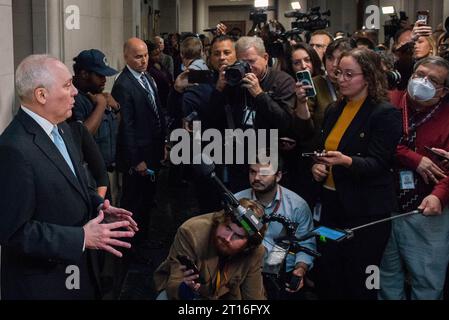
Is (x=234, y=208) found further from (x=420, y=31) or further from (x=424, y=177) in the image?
(x=420, y=31)

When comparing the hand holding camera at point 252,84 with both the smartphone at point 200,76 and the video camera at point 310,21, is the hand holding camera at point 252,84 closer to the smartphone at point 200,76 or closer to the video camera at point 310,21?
the smartphone at point 200,76

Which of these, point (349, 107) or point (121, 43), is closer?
point (349, 107)

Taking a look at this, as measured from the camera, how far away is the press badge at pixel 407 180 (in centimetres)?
336

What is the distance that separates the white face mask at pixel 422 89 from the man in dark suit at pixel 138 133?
78.4 inches

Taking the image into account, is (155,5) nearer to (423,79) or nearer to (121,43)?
(121,43)

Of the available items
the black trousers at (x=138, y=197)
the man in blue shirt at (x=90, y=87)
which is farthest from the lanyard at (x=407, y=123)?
the black trousers at (x=138, y=197)

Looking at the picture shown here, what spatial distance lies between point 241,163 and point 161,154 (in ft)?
3.97

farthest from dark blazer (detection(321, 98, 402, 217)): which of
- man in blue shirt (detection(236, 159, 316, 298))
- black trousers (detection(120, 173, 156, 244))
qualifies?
black trousers (detection(120, 173, 156, 244))

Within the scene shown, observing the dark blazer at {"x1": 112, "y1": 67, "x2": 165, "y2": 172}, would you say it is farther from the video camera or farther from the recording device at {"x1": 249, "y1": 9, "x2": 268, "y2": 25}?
the recording device at {"x1": 249, "y1": 9, "x2": 268, "y2": 25}

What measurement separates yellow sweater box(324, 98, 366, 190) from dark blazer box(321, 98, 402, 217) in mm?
37

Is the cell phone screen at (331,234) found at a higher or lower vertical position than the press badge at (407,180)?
lower

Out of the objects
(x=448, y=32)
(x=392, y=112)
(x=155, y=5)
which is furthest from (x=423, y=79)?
(x=155, y=5)

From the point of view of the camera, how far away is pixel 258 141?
370 centimetres

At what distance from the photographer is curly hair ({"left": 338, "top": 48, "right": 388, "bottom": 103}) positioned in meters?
3.20
